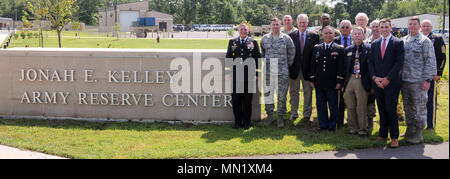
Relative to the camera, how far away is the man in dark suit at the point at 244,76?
7270 millimetres

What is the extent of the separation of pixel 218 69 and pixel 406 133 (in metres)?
3.12

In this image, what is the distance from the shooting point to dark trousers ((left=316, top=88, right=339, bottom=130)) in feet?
22.9

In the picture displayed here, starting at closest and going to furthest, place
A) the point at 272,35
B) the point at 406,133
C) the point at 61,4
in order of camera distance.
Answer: the point at 406,133 → the point at 272,35 → the point at 61,4

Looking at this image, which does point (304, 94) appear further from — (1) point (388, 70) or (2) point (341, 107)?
(1) point (388, 70)

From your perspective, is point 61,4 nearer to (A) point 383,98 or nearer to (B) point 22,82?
(B) point 22,82

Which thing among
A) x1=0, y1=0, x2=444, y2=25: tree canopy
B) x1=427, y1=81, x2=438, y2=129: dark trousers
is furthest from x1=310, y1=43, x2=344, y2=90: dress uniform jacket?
x1=0, y1=0, x2=444, y2=25: tree canopy

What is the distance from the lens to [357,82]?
260 inches

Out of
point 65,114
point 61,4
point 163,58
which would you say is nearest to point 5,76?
point 65,114

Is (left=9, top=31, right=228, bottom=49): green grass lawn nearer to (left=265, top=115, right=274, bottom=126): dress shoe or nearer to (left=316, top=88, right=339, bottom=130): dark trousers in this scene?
(left=265, top=115, right=274, bottom=126): dress shoe

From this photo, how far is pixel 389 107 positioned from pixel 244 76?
90.3 inches

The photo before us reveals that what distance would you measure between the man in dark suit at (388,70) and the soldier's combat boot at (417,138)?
33cm

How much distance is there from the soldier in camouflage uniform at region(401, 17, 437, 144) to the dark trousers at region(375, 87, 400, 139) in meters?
0.38

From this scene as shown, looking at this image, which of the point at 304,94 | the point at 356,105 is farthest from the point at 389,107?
the point at 304,94

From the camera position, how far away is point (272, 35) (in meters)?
7.39
